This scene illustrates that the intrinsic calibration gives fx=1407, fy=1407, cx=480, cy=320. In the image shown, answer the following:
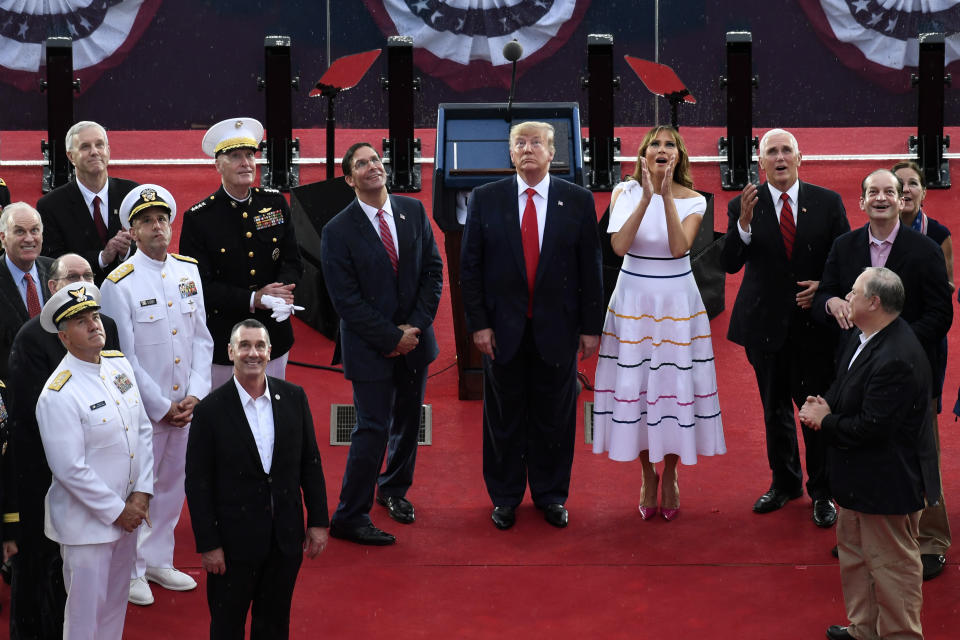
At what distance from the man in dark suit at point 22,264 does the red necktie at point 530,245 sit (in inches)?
65.1

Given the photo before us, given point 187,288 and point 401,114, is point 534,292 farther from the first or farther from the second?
point 401,114

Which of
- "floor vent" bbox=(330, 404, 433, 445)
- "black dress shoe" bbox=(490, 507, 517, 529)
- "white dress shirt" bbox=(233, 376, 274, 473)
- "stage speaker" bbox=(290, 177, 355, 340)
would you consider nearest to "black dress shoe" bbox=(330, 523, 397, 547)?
"black dress shoe" bbox=(490, 507, 517, 529)

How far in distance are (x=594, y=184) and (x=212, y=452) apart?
15.1ft

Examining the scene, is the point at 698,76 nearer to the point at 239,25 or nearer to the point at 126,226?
the point at 239,25

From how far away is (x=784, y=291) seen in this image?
5.08 metres

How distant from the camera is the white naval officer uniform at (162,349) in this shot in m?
4.52

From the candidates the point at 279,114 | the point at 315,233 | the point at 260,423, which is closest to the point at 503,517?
the point at 260,423

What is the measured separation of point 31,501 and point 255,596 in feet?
2.33

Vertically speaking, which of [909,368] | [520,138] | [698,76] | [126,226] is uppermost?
[698,76]

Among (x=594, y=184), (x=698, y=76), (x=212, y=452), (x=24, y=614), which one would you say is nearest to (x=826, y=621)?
(x=212, y=452)

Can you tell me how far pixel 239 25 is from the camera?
29.7 feet

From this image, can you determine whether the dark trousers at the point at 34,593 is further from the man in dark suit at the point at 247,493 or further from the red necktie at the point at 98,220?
the red necktie at the point at 98,220

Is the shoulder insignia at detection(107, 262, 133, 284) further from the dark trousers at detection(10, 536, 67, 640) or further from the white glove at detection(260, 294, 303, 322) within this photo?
the dark trousers at detection(10, 536, 67, 640)

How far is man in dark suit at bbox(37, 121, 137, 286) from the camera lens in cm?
511
